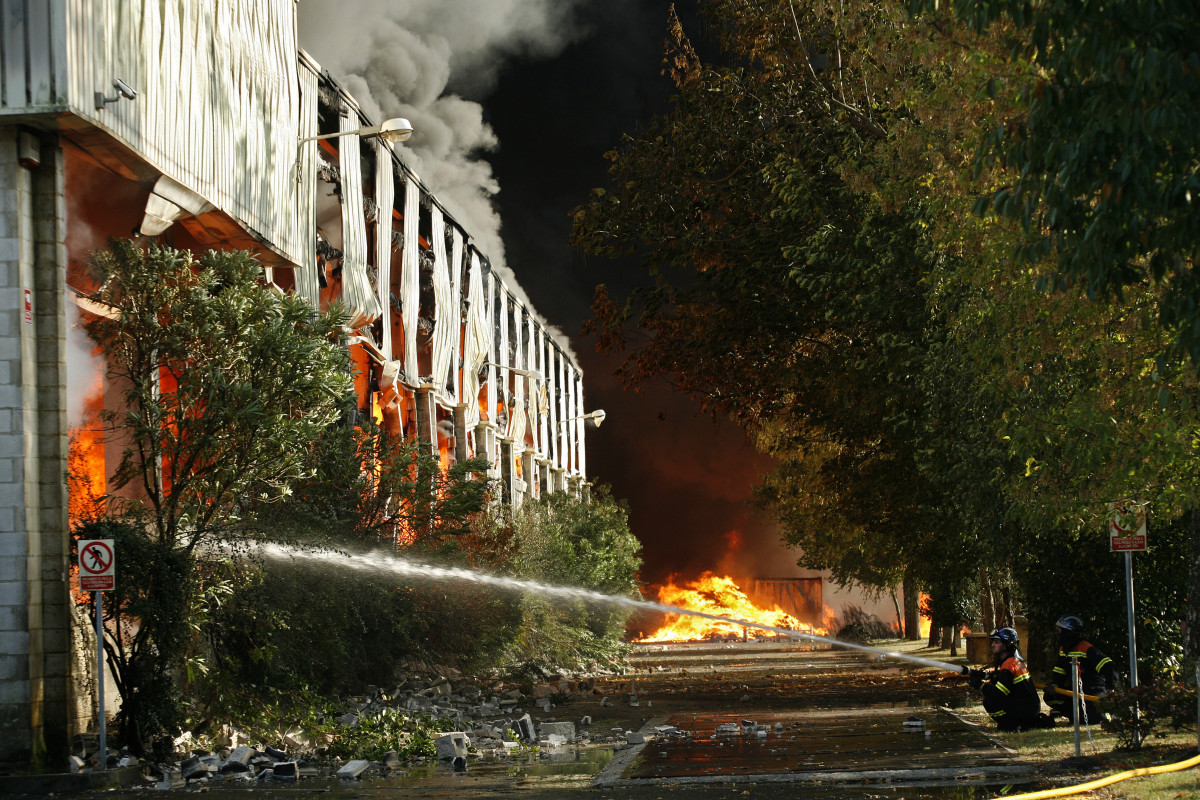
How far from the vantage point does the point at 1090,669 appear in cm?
1365

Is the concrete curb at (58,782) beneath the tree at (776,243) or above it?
beneath

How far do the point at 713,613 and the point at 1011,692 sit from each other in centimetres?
4516

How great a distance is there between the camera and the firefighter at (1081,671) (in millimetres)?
13508

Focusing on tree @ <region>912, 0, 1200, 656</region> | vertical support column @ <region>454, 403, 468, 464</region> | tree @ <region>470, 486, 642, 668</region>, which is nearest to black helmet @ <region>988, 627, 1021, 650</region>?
tree @ <region>912, 0, 1200, 656</region>

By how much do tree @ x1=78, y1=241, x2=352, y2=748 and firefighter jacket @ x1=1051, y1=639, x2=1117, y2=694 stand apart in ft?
29.2

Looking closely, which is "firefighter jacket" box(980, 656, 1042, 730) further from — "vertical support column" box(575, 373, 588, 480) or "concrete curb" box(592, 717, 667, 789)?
"vertical support column" box(575, 373, 588, 480)

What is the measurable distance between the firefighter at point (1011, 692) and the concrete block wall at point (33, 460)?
10.3 meters

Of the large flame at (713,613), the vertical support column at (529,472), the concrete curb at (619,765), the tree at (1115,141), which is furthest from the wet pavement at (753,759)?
the large flame at (713,613)

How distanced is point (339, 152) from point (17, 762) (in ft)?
55.0

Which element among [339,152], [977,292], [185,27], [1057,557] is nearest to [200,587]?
[185,27]

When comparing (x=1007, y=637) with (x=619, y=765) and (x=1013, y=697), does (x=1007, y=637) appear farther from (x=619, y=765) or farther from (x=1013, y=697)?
(x=619, y=765)

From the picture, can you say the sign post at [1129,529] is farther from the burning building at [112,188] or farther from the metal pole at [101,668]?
the burning building at [112,188]

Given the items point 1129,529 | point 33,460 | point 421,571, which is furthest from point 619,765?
point 421,571

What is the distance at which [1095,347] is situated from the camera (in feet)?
38.6
